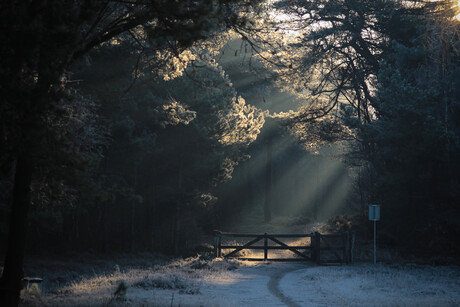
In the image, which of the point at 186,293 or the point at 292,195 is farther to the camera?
the point at 292,195

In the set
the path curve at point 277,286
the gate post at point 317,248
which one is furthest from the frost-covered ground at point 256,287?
the gate post at point 317,248

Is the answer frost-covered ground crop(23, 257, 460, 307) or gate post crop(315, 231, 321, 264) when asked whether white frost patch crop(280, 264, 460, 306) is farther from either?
gate post crop(315, 231, 321, 264)

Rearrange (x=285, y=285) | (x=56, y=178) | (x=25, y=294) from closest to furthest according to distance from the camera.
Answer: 1. (x=56, y=178)
2. (x=25, y=294)
3. (x=285, y=285)

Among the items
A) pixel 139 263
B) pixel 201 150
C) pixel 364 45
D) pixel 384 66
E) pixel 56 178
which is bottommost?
pixel 139 263

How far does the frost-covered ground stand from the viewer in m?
11.4

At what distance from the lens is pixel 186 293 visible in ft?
41.9

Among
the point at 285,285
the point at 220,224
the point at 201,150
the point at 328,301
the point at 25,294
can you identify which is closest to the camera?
the point at 25,294

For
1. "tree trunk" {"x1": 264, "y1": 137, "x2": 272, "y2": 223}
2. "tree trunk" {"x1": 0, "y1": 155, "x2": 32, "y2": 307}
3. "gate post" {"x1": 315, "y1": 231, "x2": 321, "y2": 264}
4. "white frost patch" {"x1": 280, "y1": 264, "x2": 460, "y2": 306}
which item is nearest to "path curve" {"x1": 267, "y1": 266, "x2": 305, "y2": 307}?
"white frost patch" {"x1": 280, "y1": 264, "x2": 460, "y2": 306}

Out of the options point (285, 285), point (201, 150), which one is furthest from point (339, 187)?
point (285, 285)

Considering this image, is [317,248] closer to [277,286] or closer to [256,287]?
[277,286]

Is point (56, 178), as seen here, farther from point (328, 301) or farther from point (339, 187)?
point (339, 187)

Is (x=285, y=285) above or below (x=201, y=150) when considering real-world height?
below

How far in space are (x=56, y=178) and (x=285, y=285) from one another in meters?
8.35

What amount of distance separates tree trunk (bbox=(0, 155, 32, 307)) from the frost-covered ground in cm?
115
